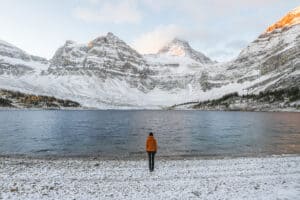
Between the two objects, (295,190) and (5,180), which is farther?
(5,180)

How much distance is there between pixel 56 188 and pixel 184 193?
9.99 m

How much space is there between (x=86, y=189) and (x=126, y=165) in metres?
11.9

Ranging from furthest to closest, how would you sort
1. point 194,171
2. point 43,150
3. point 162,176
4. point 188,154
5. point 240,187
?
point 43,150 → point 188,154 → point 194,171 → point 162,176 → point 240,187

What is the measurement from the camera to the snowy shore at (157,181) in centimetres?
2294

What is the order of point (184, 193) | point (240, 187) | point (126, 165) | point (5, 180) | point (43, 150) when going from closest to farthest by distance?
point (184, 193), point (240, 187), point (5, 180), point (126, 165), point (43, 150)

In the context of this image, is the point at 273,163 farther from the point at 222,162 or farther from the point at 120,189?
the point at 120,189

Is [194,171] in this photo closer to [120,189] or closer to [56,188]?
[120,189]

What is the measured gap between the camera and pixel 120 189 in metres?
24.6

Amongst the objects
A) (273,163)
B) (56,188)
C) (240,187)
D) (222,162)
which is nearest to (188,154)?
(222,162)

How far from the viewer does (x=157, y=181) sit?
90.1ft

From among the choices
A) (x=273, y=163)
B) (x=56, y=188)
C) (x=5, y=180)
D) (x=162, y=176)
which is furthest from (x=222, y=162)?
(x=5, y=180)

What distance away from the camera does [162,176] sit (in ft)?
97.1

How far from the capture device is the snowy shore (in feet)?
75.3

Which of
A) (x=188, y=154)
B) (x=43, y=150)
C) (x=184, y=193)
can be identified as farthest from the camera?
(x=43, y=150)
